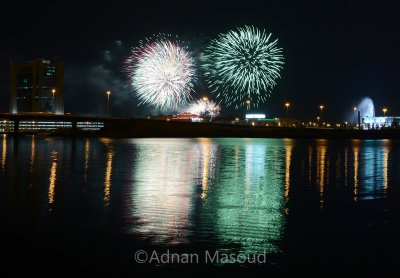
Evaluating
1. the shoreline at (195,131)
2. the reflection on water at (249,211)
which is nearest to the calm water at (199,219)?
the reflection on water at (249,211)

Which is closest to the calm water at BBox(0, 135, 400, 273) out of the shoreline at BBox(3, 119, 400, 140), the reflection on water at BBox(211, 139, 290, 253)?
the reflection on water at BBox(211, 139, 290, 253)

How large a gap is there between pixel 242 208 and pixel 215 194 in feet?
12.9

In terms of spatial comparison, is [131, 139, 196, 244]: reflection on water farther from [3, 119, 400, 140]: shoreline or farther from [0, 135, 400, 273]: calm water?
[3, 119, 400, 140]: shoreline

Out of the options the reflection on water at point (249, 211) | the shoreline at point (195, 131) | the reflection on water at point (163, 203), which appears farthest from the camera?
the shoreline at point (195, 131)

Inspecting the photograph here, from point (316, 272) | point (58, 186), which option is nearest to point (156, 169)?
point (58, 186)

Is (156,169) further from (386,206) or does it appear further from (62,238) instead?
(62,238)

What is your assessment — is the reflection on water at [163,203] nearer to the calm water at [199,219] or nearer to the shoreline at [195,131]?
the calm water at [199,219]

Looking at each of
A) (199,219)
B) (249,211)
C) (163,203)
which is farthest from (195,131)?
(199,219)

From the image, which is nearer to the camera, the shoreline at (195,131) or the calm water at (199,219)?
the calm water at (199,219)

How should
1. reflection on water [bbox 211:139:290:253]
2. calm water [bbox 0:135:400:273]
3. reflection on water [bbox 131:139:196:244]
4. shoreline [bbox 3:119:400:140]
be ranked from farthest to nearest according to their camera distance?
shoreline [bbox 3:119:400:140] < reflection on water [bbox 131:139:196:244] < reflection on water [bbox 211:139:290:253] < calm water [bbox 0:135:400:273]

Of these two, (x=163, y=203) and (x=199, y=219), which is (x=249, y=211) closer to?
(x=199, y=219)

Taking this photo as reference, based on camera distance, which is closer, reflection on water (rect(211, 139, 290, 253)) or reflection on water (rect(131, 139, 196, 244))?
reflection on water (rect(211, 139, 290, 253))

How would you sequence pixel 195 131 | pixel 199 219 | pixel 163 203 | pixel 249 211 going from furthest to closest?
pixel 195 131 < pixel 163 203 < pixel 249 211 < pixel 199 219

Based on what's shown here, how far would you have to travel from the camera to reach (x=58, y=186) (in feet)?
82.3
